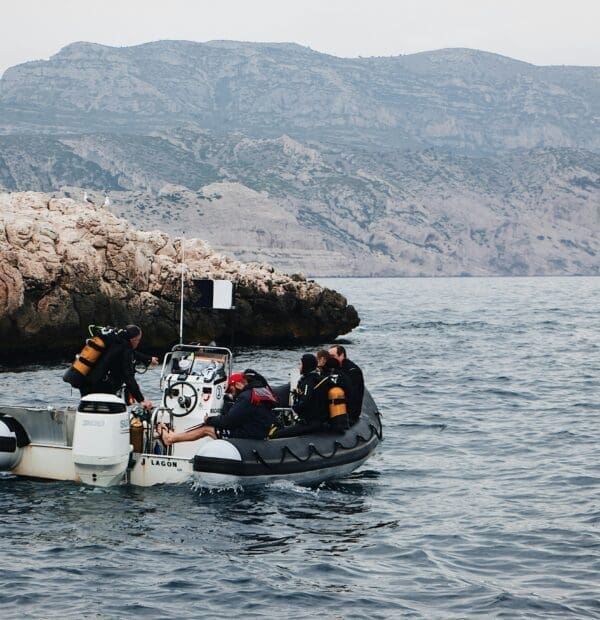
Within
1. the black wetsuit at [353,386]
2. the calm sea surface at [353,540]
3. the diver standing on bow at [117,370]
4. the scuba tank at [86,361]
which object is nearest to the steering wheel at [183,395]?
the diver standing on bow at [117,370]

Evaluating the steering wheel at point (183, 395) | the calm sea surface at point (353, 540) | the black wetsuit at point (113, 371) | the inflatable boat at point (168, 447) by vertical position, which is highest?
the black wetsuit at point (113, 371)

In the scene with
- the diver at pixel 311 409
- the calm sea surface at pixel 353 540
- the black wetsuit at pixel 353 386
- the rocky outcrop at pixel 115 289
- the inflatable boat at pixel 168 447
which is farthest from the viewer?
the rocky outcrop at pixel 115 289

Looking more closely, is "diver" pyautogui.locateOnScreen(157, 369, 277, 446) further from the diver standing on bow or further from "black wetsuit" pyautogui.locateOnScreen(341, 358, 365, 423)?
"black wetsuit" pyautogui.locateOnScreen(341, 358, 365, 423)

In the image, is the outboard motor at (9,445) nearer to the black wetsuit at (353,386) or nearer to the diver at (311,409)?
the diver at (311,409)

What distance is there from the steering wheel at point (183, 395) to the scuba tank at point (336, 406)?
2.13 m

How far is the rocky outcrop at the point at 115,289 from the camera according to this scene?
110 ft

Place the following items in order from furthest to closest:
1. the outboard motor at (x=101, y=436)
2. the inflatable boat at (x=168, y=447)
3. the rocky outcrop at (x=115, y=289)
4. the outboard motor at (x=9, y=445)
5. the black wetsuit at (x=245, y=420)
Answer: the rocky outcrop at (x=115, y=289) < the black wetsuit at (x=245, y=420) < the outboard motor at (x=9, y=445) < the inflatable boat at (x=168, y=447) < the outboard motor at (x=101, y=436)

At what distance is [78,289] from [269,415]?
2103 cm

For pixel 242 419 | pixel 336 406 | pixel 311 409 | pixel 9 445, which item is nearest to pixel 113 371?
pixel 9 445

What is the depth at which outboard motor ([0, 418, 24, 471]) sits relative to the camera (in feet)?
47.8

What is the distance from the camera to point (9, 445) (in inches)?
574

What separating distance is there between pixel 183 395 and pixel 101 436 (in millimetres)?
2643

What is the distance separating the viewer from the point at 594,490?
1565cm

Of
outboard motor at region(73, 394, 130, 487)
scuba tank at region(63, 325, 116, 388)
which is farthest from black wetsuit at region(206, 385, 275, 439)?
scuba tank at region(63, 325, 116, 388)
